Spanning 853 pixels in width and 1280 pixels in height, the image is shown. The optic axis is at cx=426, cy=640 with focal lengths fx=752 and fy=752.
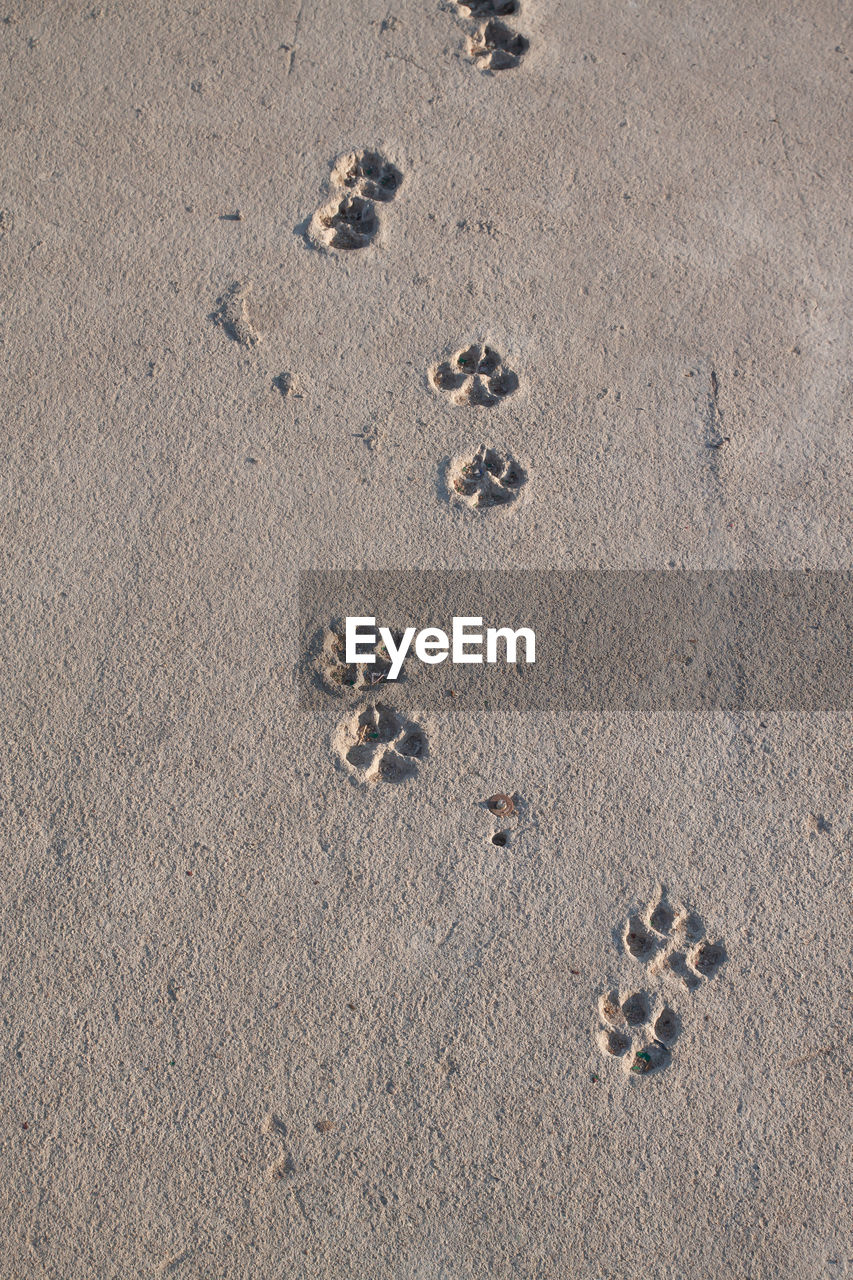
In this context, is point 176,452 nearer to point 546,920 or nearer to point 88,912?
point 88,912

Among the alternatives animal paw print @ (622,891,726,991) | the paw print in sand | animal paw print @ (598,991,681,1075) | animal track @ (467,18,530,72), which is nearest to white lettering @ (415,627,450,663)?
animal paw print @ (622,891,726,991)

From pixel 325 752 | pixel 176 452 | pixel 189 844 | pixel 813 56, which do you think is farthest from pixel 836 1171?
pixel 813 56

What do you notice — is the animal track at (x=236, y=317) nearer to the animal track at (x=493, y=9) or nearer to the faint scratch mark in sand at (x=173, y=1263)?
the animal track at (x=493, y=9)

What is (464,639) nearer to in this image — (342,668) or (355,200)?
(342,668)

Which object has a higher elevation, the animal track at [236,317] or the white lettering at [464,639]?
the animal track at [236,317]

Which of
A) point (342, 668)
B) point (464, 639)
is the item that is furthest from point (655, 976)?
point (342, 668)

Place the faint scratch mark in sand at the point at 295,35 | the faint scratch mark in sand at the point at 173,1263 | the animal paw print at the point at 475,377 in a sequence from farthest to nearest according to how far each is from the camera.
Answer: the faint scratch mark in sand at the point at 295,35 < the animal paw print at the point at 475,377 < the faint scratch mark in sand at the point at 173,1263

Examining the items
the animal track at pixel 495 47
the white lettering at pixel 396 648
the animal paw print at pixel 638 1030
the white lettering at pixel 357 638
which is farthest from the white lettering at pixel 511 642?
the animal track at pixel 495 47
